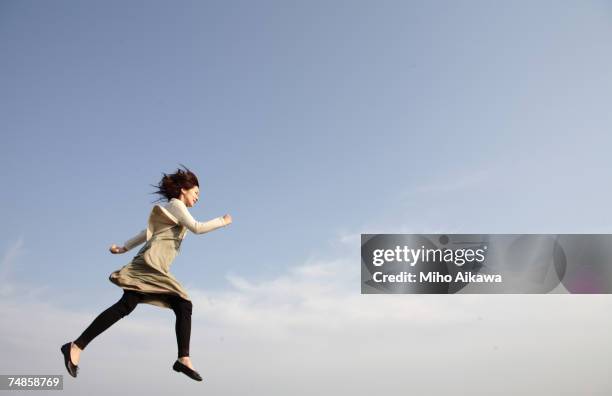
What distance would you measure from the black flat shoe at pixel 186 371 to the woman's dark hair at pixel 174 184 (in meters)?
2.04

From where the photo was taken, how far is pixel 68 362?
642 centimetres

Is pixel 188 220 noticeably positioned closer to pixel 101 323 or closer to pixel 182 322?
pixel 182 322

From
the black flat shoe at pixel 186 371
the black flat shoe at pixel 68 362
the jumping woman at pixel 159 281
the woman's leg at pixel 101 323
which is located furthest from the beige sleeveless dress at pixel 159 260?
the black flat shoe at pixel 68 362

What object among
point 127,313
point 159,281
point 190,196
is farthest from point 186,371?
point 190,196

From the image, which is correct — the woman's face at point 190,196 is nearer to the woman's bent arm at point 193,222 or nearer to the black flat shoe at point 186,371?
the woman's bent arm at point 193,222

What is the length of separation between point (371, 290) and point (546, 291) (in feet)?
12.0

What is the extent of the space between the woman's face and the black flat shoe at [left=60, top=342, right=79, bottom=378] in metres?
2.12

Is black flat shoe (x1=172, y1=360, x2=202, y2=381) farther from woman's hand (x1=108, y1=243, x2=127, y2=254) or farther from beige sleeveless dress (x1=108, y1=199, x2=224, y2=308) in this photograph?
woman's hand (x1=108, y1=243, x2=127, y2=254)

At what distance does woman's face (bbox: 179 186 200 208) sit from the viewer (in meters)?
7.22

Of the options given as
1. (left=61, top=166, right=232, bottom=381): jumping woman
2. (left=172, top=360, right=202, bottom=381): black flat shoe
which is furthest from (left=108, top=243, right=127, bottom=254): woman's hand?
(left=172, top=360, right=202, bottom=381): black flat shoe

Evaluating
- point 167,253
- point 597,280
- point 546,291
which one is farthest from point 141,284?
point 597,280

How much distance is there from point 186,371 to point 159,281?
108cm

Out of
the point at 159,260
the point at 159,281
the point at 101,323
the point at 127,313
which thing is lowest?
the point at 101,323

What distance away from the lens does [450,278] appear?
11.9 m
